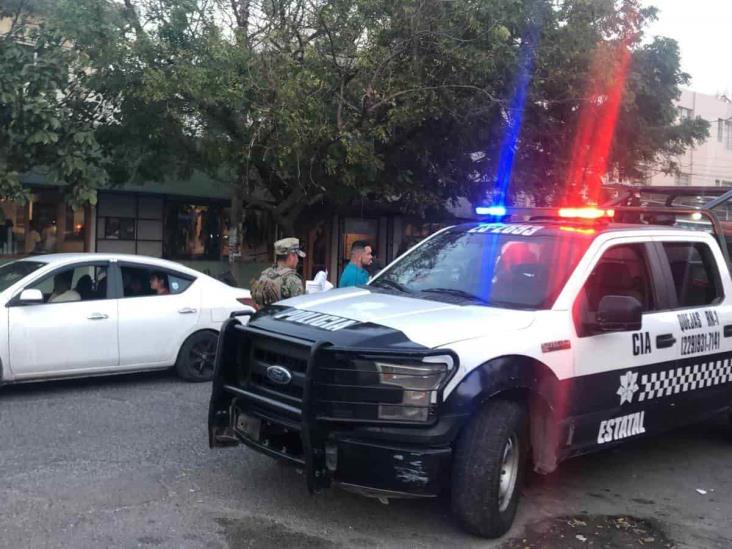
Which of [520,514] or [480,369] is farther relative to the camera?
[520,514]

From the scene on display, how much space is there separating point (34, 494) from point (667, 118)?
16.5m

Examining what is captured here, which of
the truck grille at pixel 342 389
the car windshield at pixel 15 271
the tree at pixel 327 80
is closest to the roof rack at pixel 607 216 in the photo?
the truck grille at pixel 342 389

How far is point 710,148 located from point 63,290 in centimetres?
3200

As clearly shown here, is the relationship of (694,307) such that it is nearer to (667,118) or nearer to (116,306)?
(116,306)

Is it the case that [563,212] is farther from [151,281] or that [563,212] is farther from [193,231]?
[193,231]

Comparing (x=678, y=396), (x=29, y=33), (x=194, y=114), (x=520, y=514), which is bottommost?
(x=520, y=514)

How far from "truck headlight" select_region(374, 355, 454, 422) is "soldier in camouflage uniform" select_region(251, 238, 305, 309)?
244 cm

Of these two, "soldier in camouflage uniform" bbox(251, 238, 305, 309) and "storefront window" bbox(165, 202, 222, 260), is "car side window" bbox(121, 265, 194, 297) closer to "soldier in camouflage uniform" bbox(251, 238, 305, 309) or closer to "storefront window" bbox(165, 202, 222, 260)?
"soldier in camouflage uniform" bbox(251, 238, 305, 309)

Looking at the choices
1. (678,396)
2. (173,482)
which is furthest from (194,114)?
(678,396)

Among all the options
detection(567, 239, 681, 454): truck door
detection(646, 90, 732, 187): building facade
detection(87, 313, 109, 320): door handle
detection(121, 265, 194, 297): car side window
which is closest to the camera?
detection(567, 239, 681, 454): truck door

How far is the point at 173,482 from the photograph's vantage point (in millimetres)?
4832

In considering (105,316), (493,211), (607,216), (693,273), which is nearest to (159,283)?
(105,316)

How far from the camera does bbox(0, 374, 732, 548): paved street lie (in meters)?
4.09

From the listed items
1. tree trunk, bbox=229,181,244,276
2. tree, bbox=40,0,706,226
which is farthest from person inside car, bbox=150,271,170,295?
tree trunk, bbox=229,181,244,276
